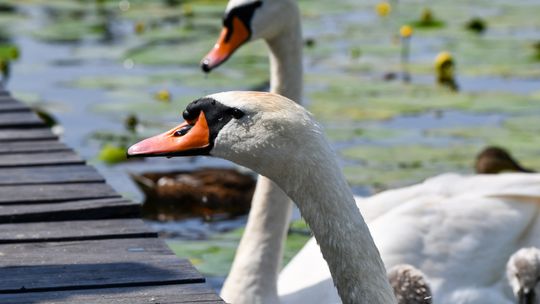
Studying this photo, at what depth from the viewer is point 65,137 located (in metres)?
9.62

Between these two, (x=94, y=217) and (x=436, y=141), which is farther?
(x=436, y=141)

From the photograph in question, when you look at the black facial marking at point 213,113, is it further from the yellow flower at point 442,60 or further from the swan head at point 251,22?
the yellow flower at point 442,60

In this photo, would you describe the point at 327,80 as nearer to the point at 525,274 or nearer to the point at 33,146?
the point at 33,146

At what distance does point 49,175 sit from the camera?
5504 mm

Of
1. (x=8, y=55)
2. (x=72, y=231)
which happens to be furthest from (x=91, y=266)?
(x=8, y=55)

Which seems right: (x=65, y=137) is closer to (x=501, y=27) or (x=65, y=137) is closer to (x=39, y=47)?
(x=39, y=47)

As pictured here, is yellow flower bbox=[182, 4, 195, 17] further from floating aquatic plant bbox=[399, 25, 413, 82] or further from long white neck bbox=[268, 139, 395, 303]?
long white neck bbox=[268, 139, 395, 303]

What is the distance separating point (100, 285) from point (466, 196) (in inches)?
101

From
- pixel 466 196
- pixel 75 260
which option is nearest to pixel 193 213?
pixel 466 196

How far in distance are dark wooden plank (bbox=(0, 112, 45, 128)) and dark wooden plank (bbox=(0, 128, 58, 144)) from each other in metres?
0.08

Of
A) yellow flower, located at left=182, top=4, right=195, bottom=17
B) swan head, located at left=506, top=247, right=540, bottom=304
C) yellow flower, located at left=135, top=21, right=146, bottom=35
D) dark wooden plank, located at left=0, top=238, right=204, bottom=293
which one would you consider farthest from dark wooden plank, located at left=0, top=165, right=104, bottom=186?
yellow flower, located at left=182, top=4, right=195, bottom=17

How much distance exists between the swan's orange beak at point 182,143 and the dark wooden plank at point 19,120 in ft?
9.73

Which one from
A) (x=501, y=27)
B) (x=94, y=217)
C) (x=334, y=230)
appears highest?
(x=334, y=230)

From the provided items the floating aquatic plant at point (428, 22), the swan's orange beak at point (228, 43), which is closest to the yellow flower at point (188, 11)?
the floating aquatic plant at point (428, 22)
